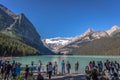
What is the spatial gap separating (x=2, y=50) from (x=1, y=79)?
551 feet

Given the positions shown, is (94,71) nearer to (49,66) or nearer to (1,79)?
(49,66)

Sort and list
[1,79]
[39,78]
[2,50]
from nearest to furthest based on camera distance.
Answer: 1. [39,78]
2. [1,79]
3. [2,50]

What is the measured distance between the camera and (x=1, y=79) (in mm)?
32531

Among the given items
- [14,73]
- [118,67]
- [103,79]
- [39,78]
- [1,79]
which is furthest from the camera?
[118,67]

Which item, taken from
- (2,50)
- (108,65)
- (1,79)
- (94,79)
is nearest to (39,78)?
(94,79)

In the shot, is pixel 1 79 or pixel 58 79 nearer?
pixel 1 79

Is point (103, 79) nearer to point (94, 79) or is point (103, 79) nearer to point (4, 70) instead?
point (94, 79)

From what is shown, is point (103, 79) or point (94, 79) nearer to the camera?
point (103, 79)

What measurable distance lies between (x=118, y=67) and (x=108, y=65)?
175cm

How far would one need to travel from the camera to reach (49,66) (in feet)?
106

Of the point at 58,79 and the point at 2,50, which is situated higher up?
the point at 2,50

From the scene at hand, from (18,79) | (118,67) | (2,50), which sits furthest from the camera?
(2,50)

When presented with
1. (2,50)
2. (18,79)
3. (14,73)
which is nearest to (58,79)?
(14,73)

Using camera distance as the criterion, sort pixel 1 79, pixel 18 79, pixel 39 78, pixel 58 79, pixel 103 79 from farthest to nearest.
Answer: pixel 58 79, pixel 1 79, pixel 18 79, pixel 39 78, pixel 103 79
